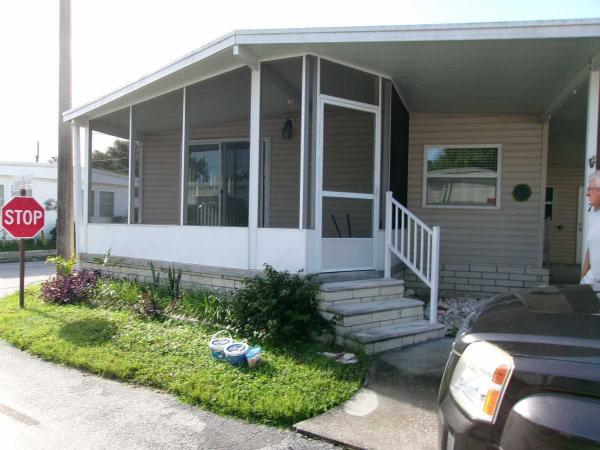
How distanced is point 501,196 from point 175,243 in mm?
5279

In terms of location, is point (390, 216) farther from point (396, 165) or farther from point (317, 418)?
point (317, 418)

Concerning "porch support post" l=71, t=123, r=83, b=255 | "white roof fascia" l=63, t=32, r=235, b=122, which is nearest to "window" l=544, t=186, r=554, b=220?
"white roof fascia" l=63, t=32, r=235, b=122

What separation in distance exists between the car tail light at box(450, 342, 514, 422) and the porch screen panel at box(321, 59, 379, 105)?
4134 mm

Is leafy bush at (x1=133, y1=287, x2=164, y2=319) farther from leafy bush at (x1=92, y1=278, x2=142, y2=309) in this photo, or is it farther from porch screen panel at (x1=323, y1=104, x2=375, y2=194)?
porch screen panel at (x1=323, y1=104, x2=375, y2=194)

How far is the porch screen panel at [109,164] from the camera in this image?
8461mm

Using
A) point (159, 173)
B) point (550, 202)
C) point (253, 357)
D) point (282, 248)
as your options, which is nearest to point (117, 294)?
point (282, 248)

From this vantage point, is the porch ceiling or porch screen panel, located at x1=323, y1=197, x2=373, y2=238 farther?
porch screen panel, located at x1=323, y1=197, x2=373, y2=238

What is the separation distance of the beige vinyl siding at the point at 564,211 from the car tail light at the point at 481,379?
11.5 m

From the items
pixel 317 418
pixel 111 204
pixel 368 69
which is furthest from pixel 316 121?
pixel 111 204

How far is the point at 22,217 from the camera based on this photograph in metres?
6.64

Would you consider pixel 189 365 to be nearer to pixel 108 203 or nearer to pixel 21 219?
pixel 21 219

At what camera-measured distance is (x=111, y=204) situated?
13.0m

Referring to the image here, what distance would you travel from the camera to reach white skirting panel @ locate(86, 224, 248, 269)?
5.73 meters

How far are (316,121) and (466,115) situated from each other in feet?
12.3
